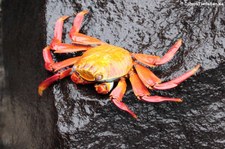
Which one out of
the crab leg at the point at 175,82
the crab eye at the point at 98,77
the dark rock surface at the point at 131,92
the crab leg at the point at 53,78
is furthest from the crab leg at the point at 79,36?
the crab leg at the point at 175,82

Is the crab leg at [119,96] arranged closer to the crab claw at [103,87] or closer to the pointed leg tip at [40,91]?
the crab claw at [103,87]

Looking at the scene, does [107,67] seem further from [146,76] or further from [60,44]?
[60,44]

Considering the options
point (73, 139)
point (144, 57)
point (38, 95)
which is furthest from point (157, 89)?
point (38, 95)

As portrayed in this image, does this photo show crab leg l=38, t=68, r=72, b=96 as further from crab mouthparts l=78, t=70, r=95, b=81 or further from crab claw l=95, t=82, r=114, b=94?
crab claw l=95, t=82, r=114, b=94

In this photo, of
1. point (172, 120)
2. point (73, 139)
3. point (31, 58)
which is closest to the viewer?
point (73, 139)

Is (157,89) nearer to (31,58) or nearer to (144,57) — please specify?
(144,57)
